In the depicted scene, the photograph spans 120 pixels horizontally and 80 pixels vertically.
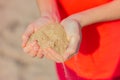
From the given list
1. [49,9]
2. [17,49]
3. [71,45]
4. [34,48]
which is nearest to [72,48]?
[71,45]

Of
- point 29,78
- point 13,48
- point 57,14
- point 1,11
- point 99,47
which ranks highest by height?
point 57,14

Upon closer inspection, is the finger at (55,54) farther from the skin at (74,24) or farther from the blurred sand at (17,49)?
the blurred sand at (17,49)

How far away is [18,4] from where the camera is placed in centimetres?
243

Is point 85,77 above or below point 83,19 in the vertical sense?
below

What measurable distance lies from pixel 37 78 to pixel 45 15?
0.97 m

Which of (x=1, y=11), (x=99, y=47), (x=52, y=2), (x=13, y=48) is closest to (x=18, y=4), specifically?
(x=1, y=11)

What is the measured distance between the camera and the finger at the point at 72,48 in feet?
2.93

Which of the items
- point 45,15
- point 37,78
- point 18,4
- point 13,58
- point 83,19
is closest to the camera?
point 83,19

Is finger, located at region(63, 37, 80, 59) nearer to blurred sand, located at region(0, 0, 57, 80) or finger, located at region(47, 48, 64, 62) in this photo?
finger, located at region(47, 48, 64, 62)

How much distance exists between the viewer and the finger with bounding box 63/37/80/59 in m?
0.89

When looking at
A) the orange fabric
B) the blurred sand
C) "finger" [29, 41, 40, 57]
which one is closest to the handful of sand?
"finger" [29, 41, 40, 57]

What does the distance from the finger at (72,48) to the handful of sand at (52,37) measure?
3 cm

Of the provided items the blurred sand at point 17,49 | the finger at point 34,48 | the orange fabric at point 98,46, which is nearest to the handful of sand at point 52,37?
the finger at point 34,48

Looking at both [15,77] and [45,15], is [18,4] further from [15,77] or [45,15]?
[45,15]
